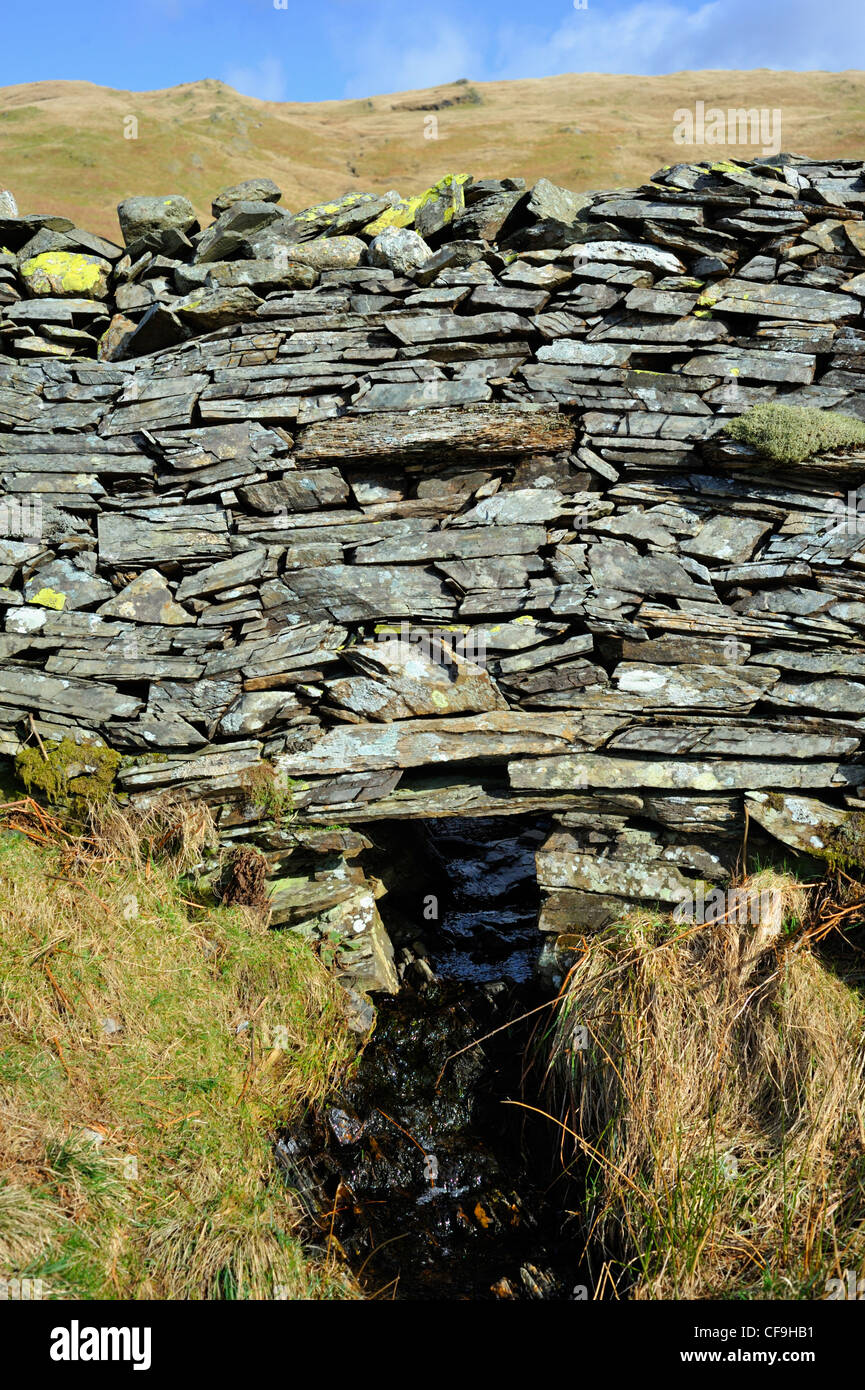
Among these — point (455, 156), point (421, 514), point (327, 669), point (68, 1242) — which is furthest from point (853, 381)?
point (455, 156)

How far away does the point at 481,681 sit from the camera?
8.20 meters

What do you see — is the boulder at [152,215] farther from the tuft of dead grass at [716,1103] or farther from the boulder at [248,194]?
the tuft of dead grass at [716,1103]

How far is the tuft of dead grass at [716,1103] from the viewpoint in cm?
570

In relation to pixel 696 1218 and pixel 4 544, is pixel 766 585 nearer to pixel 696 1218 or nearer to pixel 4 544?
pixel 696 1218

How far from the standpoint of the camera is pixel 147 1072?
6562 millimetres

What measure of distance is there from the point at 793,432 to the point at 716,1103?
5.91 meters

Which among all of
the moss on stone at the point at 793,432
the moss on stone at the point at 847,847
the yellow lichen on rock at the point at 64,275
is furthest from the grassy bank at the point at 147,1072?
the moss on stone at the point at 793,432

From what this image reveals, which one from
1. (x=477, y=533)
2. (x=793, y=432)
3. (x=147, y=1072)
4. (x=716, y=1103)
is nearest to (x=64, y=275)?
(x=477, y=533)

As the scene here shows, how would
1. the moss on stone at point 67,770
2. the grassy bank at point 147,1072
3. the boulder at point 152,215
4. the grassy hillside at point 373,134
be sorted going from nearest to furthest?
the grassy bank at point 147,1072 → the moss on stone at point 67,770 → the boulder at point 152,215 → the grassy hillside at point 373,134

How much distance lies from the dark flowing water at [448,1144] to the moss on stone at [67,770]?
3401 mm

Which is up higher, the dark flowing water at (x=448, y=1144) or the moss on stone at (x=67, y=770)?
the moss on stone at (x=67, y=770)

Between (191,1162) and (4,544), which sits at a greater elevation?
(4,544)
